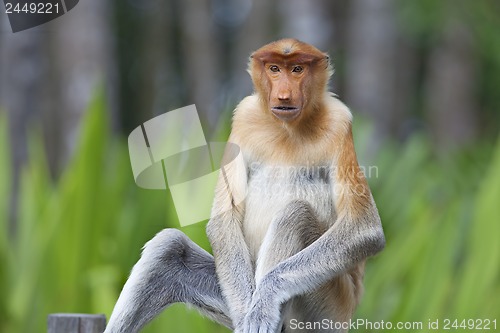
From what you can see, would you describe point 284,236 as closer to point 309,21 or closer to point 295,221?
point 295,221

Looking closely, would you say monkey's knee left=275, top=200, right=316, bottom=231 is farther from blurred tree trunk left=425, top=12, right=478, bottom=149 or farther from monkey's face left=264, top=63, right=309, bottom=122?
blurred tree trunk left=425, top=12, right=478, bottom=149

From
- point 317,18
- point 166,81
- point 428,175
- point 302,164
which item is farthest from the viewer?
point 166,81

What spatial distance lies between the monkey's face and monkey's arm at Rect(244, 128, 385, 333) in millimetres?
198

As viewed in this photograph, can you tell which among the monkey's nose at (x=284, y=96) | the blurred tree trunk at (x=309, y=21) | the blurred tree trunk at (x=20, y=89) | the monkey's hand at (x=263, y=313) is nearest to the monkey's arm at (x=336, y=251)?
the monkey's hand at (x=263, y=313)

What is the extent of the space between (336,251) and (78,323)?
798mm

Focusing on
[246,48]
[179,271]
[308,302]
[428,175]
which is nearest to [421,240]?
→ [308,302]

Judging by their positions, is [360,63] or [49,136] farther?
[49,136]

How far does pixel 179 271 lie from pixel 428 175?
4203 millimetres

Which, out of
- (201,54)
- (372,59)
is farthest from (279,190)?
(201,54)

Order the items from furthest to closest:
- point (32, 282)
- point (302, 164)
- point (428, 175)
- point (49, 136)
Answer: 1. point (49, 136)
2. point (428, 175)
3. point (32, 282)
4. point (302, 164)

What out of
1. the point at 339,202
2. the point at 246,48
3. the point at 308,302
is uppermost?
the point at 339,202

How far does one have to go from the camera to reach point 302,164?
2.10 metres

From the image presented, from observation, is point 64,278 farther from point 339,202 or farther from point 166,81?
point 166,81

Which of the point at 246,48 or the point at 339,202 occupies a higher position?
the point at 339,202
